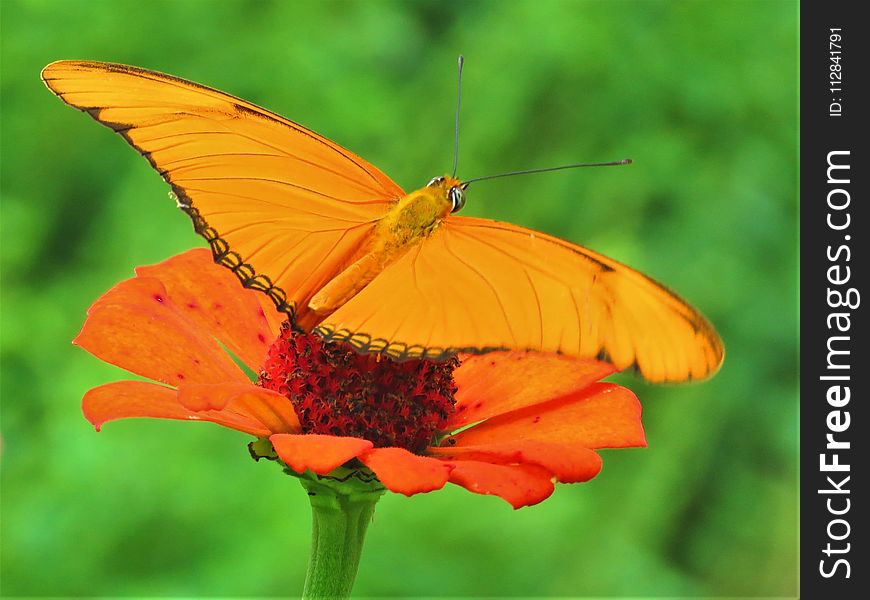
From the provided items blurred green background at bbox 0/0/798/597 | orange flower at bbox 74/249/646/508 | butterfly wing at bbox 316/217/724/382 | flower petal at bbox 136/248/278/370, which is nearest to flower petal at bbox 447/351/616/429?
orange flower at bbox 74/249/646/508

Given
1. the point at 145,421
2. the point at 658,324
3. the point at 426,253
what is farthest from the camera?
the point at 145,421

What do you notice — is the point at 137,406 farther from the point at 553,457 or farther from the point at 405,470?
the point at 553,457

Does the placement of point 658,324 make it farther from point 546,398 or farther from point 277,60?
point 277,60

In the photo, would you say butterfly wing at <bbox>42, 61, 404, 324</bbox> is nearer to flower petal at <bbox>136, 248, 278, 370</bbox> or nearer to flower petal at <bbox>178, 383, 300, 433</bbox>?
flower petal at <bbox>178, 383, 300, 433</bbox>

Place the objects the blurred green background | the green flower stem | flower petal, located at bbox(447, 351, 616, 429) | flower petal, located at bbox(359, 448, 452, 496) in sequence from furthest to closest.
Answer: the blurred green background < flower petal, located at bbox(447, 351, 616, 429) < the green flower stem < flower petal, located at bbox(359, 448, 452, 496)

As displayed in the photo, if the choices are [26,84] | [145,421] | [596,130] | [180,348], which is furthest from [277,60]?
[180,348]

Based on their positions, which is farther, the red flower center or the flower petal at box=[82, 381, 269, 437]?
the red flower center

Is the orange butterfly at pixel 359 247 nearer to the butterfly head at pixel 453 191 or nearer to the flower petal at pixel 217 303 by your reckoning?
the butterfly head at pixel 453 191
